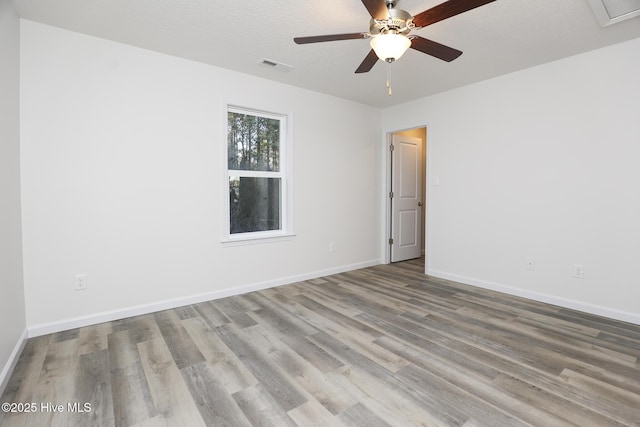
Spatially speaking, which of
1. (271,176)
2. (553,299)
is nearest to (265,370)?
(271,176)

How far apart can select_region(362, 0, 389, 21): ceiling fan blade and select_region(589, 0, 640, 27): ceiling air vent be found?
5.04 feet

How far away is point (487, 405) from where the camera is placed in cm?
169

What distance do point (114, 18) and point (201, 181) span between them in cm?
150

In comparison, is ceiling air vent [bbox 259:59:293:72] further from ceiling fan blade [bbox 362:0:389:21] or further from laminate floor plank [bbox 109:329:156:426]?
laminate floor plank [bbox 109:329:156:426]

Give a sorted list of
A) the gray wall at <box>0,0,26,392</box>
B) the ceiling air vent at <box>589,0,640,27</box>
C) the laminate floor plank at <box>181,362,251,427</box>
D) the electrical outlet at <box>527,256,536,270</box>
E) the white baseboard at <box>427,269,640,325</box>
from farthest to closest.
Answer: the electrical outlet at <box>527,256,536,270</box>
the white baseboard at <box>427,269,640,325</box>
the ceiling air vent at <box>589,0,640,27</box>
the gray wall at <box>0,0,26,392</box>
the laminate floor plank at <box>181,362,251,427</box>

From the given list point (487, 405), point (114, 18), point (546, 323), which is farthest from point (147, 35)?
point (546, 323)

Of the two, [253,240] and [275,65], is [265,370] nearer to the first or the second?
[253,240]

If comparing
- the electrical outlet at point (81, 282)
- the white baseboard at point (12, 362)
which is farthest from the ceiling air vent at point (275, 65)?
the white baseboard at point (12, 362)

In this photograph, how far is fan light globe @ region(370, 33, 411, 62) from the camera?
6.31 feet

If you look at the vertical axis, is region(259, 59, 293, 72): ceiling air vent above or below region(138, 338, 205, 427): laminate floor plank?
above

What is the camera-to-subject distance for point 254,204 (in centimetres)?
382

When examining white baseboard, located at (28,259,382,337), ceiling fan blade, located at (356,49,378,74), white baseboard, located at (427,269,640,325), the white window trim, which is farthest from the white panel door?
ceiling fan blade, located at (356,49,378,74)

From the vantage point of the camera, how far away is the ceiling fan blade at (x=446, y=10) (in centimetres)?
165

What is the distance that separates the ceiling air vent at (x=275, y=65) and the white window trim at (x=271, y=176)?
54 cm
